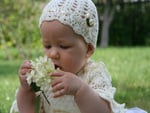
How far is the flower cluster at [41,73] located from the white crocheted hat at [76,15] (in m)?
0.32

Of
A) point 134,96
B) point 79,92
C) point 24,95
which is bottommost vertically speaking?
point 134,96

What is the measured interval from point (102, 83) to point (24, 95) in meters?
0.47

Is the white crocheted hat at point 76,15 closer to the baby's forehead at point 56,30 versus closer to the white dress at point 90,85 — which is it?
the baby's forehead at point 56,30

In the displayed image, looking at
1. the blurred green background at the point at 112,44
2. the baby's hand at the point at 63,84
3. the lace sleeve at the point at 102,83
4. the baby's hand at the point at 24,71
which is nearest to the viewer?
the baby's hand at the point at 63,84

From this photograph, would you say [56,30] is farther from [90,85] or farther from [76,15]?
[90,85]

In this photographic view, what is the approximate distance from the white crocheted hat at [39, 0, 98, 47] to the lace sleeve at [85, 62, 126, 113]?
0.16m

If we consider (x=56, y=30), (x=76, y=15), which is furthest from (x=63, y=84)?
(x=76, y=15)

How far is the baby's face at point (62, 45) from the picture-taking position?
2.99 metres

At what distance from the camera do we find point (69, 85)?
9.04ft

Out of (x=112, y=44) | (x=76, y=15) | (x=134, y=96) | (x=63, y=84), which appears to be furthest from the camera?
(x=112, y=44)

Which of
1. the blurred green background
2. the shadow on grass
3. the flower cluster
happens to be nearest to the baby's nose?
the flower cluster

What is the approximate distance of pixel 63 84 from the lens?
273 cm

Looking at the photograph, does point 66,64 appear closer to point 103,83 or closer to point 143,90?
point 103,83

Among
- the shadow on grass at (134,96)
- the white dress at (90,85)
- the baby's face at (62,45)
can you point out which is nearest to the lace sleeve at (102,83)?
the white dress at (90,85)
